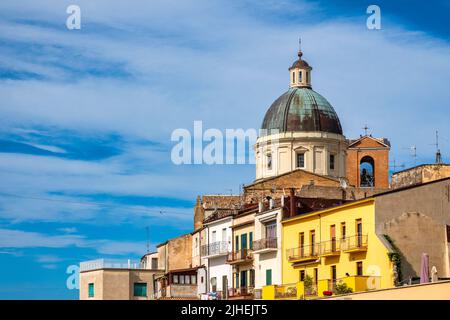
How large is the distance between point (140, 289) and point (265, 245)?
27.1 meters

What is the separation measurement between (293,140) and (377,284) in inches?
1777

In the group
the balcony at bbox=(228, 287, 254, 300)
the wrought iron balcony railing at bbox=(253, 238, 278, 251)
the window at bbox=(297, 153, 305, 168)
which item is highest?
the window at bbox=(297, 153, 305, 168)

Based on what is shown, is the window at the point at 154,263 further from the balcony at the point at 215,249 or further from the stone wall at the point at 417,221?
the stone wall at the point at 417,221

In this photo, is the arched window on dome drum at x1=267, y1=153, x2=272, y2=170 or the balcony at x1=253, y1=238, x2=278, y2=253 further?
the arched window on dome drum at x1=267, y1=153, x2=272, y2=170

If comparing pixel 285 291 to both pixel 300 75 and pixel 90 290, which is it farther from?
pixel 300 75

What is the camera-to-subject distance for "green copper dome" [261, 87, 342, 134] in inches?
3836

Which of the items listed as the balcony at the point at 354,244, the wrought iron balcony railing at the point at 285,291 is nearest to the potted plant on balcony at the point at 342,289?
the balcony at the point at 354,244

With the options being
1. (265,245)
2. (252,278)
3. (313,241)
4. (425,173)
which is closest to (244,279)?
(252,278)

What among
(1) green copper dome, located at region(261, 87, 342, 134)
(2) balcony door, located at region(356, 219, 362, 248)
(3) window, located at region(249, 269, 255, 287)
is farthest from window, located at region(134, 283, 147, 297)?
(2) balcony door, located at region(356, 219, 362, 248)

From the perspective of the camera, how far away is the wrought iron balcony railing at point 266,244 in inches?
2569

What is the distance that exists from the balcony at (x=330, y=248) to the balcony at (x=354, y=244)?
536 millimetres

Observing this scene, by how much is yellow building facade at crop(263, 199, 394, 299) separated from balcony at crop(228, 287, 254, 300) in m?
4.34

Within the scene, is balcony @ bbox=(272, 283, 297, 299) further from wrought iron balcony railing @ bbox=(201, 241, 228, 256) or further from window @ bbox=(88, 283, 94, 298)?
window @ bbox=(88, 283, 94, 298)
